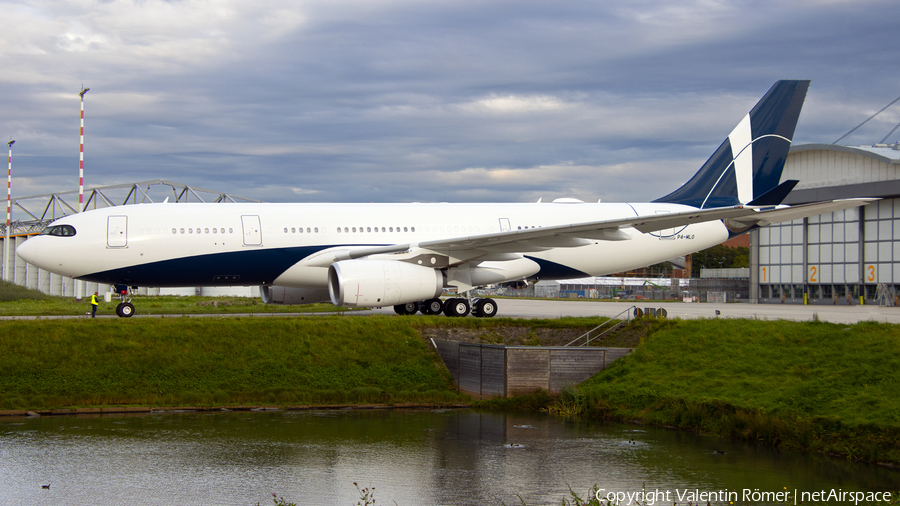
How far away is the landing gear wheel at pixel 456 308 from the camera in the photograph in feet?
73.5

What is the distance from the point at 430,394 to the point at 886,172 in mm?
41036

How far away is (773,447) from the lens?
1323 centimetres

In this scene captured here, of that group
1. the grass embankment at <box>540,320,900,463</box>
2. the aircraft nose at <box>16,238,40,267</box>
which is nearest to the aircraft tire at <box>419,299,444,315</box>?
the grass embankment at <box>540,320,900,463</box>

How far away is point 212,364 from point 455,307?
744 cm

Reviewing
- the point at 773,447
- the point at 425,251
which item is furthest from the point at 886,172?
the point at 773,447

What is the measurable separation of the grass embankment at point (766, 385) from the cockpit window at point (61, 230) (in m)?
13.7

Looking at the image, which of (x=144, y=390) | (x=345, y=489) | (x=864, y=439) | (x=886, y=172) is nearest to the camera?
(x=345, y=489)

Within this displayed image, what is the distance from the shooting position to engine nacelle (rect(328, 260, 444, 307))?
64.9 ft

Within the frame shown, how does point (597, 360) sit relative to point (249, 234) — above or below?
below

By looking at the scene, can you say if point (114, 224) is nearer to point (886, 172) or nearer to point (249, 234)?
point (249, 234)

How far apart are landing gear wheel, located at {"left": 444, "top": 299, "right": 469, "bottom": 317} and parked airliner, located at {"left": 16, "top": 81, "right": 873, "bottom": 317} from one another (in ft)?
0.11

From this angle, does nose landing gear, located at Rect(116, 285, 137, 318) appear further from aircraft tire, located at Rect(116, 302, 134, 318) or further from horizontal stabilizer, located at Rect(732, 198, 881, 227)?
horizontal stabilizer, located at Rect(732, 198, 881, 227)

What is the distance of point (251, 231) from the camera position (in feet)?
72.9

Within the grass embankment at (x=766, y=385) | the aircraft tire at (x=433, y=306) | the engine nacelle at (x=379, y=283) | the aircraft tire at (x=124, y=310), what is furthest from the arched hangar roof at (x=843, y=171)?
the aircraft tire at (x=124, y=310)
